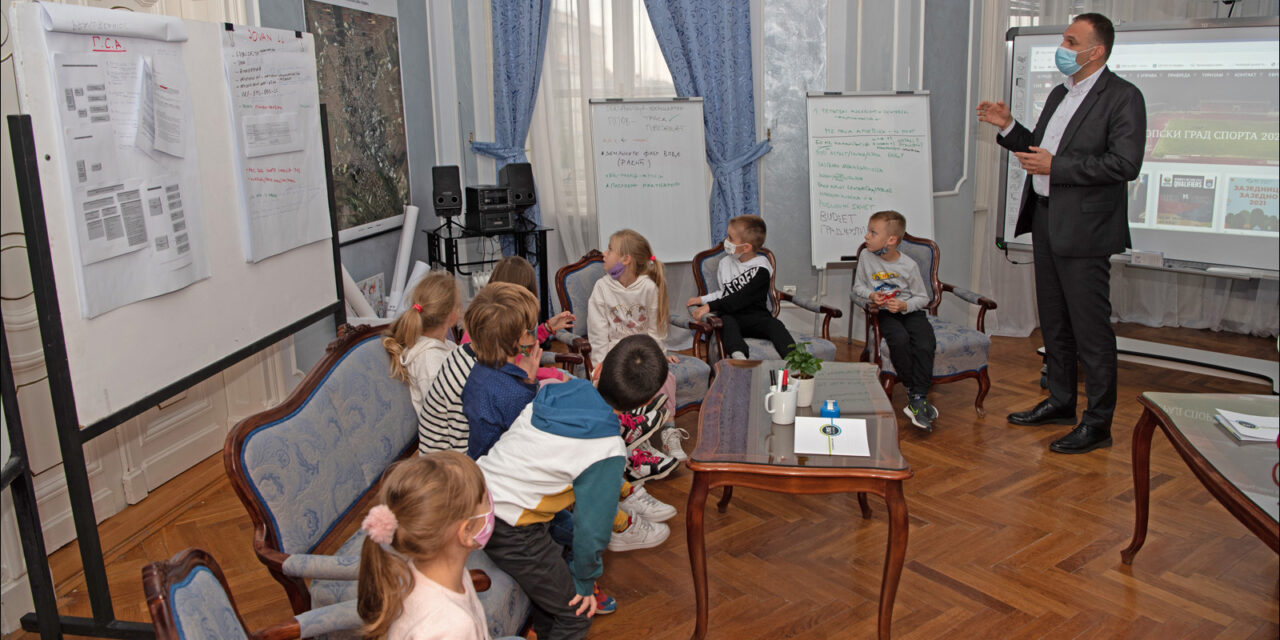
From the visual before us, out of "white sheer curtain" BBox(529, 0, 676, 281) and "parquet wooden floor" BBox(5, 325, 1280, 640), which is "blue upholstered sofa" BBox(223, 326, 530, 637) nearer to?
"parquet wooden floor" BBox(5, 325, 1280, 640)

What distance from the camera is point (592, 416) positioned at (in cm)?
247

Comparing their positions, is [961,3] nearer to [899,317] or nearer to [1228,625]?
[899,317]

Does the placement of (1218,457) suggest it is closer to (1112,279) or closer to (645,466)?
(645,466)

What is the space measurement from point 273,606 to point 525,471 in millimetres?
1181

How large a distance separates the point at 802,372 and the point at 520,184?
110 inches

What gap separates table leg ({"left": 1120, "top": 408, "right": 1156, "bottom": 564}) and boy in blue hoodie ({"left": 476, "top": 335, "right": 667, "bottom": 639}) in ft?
5.91

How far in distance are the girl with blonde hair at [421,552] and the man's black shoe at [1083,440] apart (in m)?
3.15

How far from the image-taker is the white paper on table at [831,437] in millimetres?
2660

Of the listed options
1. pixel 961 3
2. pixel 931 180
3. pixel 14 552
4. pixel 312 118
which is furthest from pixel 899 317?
pixel 14 552

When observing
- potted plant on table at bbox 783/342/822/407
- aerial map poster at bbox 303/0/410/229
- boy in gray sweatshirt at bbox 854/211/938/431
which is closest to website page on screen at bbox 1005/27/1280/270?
boy in gray sweatshirt at bbox 854/211/938/431

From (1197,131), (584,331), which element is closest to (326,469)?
(584,331)

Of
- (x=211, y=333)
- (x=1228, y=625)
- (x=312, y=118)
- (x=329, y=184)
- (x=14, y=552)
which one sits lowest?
(x=1228, y=625)

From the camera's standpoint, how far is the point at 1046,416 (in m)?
4.46

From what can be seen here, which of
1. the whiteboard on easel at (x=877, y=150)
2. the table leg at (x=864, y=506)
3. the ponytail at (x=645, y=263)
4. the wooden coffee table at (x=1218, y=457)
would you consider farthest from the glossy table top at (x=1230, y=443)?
the whiteboard on easel at (x=877, y=150)
